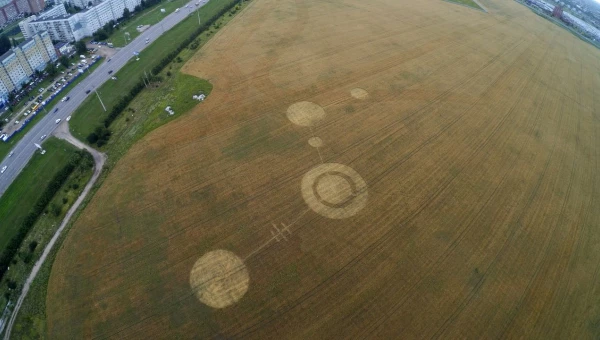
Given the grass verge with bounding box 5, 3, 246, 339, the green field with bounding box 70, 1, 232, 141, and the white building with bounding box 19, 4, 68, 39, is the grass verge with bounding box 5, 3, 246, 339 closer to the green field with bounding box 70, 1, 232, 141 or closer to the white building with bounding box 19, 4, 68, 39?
the green field with bounding box 70, 1, 232, 141

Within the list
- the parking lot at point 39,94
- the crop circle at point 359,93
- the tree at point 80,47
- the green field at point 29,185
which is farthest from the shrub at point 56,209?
the tree at point 80,47

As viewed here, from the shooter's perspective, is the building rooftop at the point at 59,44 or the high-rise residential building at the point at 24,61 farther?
the building rooftop at the point at 59,44

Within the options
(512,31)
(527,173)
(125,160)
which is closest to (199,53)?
(125,160)

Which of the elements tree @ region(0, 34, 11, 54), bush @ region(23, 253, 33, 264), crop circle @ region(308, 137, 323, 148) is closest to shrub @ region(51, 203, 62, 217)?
Result: bush @ region(23, 253, 33, 264)

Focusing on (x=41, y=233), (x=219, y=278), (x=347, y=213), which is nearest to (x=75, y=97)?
(x=41, y=233)

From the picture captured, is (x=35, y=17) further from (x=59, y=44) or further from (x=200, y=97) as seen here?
(x=200, y=97)

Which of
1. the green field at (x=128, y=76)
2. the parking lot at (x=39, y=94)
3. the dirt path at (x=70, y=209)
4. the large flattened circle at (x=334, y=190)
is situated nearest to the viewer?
the dirt path at (x=70, y=209)

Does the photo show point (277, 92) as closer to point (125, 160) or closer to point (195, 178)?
point (195, 178)

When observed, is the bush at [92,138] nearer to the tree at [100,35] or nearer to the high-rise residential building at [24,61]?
the high-rise residential building at [24,61]
